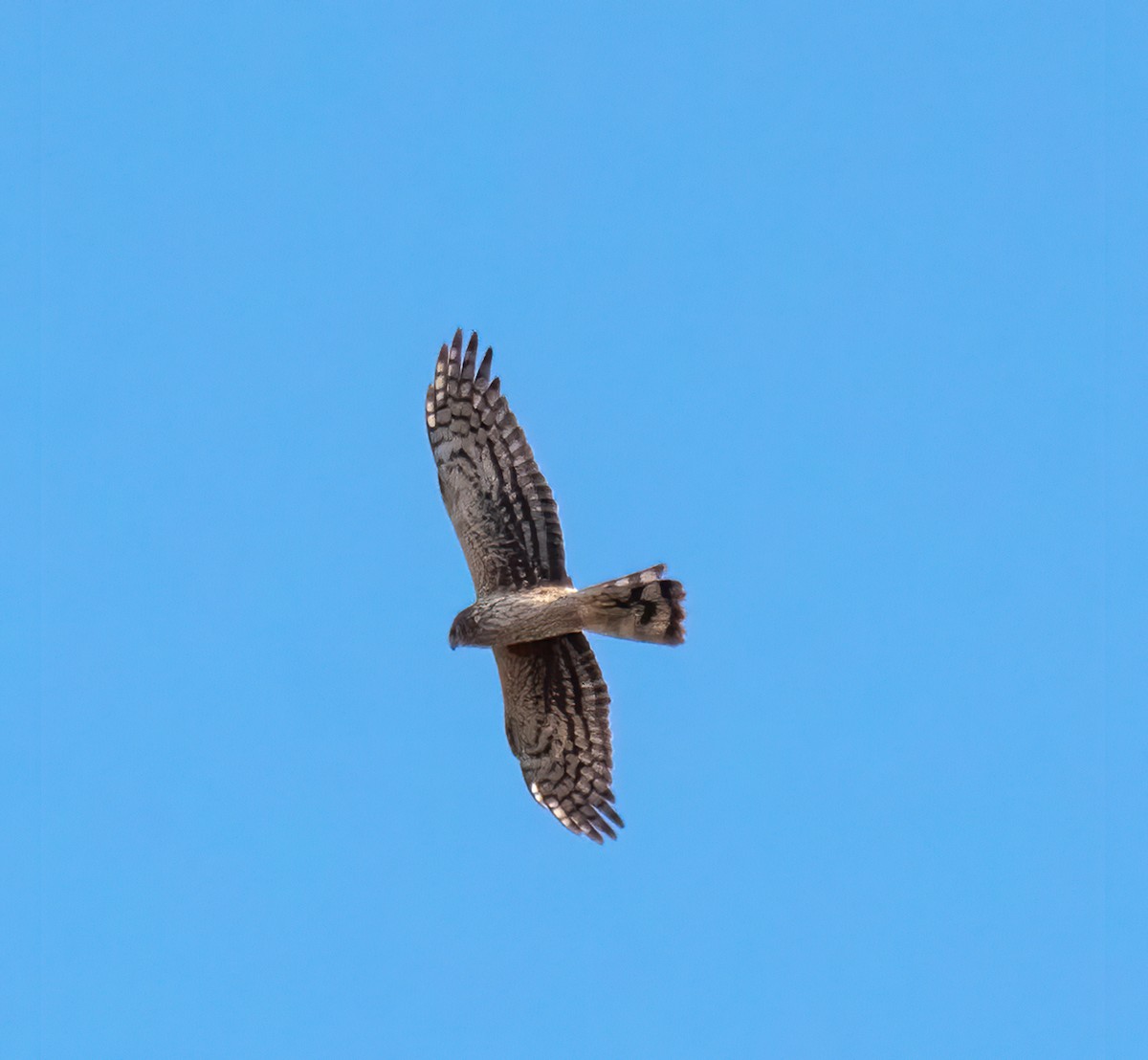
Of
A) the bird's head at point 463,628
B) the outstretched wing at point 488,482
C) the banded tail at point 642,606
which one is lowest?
the banded tail at point 642,606

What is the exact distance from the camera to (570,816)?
1495 cm

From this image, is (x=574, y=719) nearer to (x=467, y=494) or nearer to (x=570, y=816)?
(x=570, y=816)

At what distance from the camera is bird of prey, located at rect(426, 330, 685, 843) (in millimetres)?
14562

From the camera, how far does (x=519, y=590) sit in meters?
14.5

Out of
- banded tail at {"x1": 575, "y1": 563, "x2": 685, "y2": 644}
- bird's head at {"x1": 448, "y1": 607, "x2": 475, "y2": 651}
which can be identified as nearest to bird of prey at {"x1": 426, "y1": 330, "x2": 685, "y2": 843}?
bird's head at {"x1": 448, "y1": 607, "x2": 475, "y2": 651}

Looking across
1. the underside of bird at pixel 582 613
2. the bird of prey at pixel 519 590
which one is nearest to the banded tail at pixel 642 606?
the underside of bird at pixel 582 613

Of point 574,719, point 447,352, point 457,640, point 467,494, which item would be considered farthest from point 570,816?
point 447,352

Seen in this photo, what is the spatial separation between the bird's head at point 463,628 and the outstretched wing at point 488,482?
0.29 metres

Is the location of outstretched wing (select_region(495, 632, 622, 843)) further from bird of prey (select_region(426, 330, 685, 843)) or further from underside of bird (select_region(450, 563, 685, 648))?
underside of bird (select_region(450, 563, 685, 648))

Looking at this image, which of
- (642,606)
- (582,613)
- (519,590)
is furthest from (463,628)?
(642,606)

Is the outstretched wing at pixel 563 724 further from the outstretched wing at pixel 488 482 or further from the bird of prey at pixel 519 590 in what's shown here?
the outstretched wing at pixel 488 482

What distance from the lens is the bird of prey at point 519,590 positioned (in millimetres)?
14562

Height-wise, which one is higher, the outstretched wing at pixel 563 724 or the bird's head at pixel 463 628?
the bird's head at pixel 463 628

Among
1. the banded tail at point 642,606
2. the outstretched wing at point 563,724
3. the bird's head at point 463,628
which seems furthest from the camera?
the outstretched wing at point 563,724
